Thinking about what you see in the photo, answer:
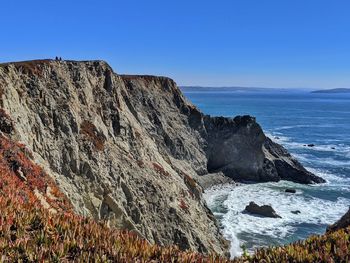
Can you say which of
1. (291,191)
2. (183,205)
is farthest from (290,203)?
(183,205)

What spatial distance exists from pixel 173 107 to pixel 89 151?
38.5 metres

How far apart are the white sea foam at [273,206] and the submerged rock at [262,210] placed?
931 millimetres

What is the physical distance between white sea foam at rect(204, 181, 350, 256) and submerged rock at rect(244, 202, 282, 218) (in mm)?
931

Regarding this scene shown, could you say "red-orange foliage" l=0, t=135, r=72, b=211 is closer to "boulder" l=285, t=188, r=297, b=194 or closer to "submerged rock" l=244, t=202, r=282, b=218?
"submerged rock" l=244, t=202, r=282, b=218

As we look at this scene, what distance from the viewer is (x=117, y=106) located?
139 feet

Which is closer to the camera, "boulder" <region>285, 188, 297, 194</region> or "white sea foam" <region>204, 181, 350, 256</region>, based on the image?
"white sea foam" <region>204, 181, 350, 256</region>

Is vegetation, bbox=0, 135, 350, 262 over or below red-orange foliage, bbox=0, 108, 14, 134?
below

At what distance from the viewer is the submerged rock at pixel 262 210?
50.6m

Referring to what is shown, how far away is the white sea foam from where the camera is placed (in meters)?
46.2

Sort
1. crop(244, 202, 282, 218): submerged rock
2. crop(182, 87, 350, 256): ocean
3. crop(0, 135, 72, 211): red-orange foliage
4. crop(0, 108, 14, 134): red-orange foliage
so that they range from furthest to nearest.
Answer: crop(244, 202, 282, 218): submerged rock < crop(182, 87, 350, 256): ocean < crop(0, 108, 14, 134): red-orange foliage < crop(0, 135, 72, 211): red-orange foliage

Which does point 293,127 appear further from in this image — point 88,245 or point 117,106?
point 88,245

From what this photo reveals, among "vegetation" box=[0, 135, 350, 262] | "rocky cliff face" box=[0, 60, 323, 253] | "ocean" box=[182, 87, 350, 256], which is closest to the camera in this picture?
"vegetation" box=[0, 135, 350, 262]

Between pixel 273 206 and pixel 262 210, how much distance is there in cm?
545

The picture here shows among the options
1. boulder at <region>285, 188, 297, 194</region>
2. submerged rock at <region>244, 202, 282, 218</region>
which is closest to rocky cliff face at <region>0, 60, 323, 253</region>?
submerged rock at <region>244, 202, 282, 218</region>
